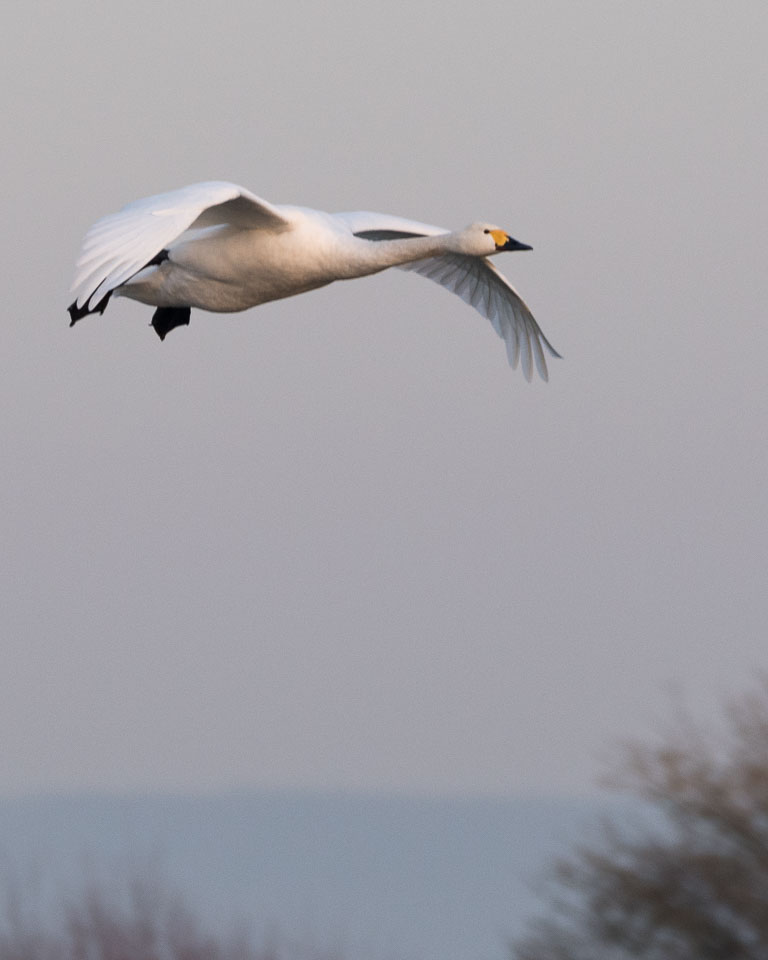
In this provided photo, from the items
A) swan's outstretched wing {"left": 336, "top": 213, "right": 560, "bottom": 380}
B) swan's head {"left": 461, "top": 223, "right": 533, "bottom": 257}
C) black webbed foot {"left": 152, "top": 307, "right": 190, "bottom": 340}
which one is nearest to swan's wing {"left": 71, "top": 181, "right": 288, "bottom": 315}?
swan's head {"left": 461, "top": 223, "right": 533, "bottom": 257}

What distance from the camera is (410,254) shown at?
13781 mm

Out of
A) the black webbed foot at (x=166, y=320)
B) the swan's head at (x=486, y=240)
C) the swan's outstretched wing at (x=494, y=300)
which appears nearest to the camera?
the swan's head at (x=486, y=240)

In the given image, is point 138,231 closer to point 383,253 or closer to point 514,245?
point 383,253

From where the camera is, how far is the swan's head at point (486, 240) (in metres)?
14.2

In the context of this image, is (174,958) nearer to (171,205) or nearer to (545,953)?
(545,953)

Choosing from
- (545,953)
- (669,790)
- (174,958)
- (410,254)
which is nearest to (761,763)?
(669,790)

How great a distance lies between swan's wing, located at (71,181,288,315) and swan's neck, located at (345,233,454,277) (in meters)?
0.74

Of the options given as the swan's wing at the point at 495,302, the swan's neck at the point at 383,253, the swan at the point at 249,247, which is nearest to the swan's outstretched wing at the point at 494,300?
the swan's wing at the point at 495,302

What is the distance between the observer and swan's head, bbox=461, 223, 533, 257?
46.5ft

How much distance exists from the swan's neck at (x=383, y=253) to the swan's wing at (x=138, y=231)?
74cm

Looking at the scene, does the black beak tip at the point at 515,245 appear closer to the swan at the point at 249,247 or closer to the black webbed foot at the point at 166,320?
the swan at the point at 249,247

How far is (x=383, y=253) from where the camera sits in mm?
13602

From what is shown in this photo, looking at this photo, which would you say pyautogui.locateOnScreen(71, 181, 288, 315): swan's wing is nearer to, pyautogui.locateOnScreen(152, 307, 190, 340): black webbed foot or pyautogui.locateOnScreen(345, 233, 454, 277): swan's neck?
pyautogui.locateOnScreen(345, 233, 454, 277): swan's neck

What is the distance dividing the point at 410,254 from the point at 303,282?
0.73 metres
